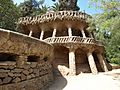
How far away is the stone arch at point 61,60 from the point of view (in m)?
16.7

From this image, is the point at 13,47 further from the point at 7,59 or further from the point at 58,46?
the point at 58,46

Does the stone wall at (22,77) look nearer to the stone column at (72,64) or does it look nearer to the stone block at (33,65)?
the stone block at (33,65)

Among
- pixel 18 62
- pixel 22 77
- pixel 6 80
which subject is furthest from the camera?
pixel 22 77

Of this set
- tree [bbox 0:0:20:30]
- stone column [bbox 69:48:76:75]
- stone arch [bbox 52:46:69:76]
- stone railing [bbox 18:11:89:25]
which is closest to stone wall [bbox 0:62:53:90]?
stone column [bbox 69:48:76:75]

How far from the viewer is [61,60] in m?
18.9

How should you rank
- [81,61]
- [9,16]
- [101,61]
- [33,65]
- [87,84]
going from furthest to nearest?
[9,16]
[81,61]
[101,61]
[87,84]
[33,65]

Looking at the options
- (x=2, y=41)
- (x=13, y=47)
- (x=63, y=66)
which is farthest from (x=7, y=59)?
(x=63, y=66)

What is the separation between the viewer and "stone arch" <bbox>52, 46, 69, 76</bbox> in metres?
16.7

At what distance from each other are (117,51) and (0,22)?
16.0 meters

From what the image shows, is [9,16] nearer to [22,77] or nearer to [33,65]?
[33,65]

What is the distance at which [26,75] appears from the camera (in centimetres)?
713

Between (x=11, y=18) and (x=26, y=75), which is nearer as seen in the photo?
(x=26, y=75)

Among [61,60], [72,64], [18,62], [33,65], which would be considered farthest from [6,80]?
[61,60]

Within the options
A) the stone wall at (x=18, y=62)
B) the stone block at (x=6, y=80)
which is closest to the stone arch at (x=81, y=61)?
the stone wall at (x=18, y=62)
